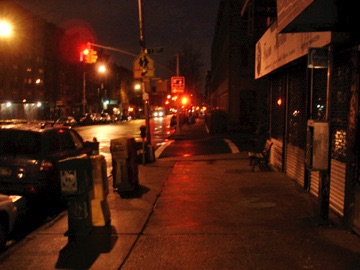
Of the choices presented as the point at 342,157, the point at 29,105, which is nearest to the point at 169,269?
the point at 342,157

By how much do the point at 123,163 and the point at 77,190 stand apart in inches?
139

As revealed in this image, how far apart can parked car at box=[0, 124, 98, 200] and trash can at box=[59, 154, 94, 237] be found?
2.33m

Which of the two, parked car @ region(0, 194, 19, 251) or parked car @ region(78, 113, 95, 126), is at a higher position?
parked car @ region(0, 194, 19, 251)

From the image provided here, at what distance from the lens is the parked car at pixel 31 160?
866 cm

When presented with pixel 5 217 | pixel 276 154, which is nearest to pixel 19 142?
pixel 5 217

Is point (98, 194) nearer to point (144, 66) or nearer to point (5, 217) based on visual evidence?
point (5, 217)

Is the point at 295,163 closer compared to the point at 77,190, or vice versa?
the point at 77,190

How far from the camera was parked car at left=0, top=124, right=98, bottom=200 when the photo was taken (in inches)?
341

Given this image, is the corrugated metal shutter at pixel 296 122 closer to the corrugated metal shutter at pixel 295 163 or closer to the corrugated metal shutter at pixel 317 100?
the corrugated metal shutter at pixel 295 163

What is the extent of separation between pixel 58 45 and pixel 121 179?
61.6 m

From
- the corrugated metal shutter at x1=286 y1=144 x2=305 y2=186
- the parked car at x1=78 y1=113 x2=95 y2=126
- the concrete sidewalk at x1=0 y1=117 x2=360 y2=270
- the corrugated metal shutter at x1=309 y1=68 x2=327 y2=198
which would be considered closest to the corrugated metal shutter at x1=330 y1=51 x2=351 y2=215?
the concrete sidewalk at x1=0 y1=117 x2=360 y2=270

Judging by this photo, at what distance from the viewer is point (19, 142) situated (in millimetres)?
8984

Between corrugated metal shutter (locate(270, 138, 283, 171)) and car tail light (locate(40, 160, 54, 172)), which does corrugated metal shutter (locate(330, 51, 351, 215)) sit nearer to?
corrugated metal shutter (locate(270, 138, 283, 171))

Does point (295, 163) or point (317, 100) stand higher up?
point (317, 100)
